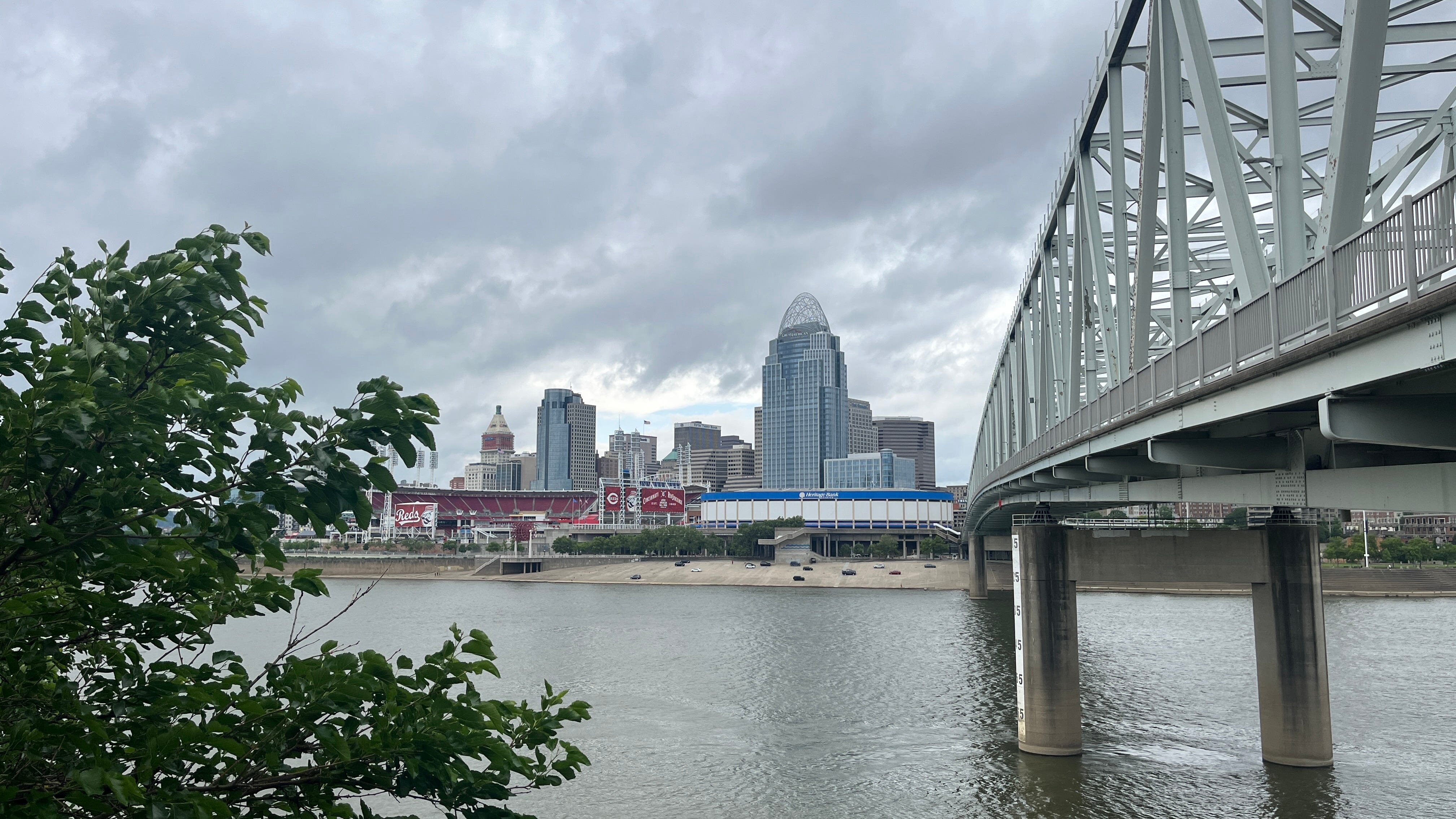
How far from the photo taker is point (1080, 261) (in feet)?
94.5

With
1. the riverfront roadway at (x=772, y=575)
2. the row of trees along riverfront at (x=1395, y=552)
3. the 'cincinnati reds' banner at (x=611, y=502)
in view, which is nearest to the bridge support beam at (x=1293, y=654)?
the riverfront roadway at (x=772, y=575)

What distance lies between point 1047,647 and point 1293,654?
6994 millimetres

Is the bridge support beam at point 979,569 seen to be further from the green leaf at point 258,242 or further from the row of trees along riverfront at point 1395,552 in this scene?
the green leaf at point 258,242

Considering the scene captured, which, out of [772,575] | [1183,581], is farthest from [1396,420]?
[772,575]

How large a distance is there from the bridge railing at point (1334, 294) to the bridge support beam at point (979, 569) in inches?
3246

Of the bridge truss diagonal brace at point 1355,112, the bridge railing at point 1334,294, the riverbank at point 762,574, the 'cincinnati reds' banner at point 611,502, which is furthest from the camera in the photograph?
the 'cincinnati reds' banner at point 611,502

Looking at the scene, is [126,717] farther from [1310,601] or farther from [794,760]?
[1310,601]

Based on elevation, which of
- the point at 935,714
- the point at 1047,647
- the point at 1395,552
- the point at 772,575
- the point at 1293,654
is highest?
the point at 1293,654

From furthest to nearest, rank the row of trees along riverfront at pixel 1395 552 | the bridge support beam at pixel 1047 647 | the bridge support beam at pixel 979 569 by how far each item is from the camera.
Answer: the row of trees along riverfront at pixel 1395 552 < the bridge support beam at pixel 979 569 < the bridge support beam at pixel 1047 647

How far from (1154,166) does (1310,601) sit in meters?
15.4

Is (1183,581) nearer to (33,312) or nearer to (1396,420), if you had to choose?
(1396,420)

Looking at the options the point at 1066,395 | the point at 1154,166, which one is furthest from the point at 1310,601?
the point at 1154,166

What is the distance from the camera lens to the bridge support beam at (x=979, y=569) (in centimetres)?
9512

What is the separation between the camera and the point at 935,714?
37.1 metres
